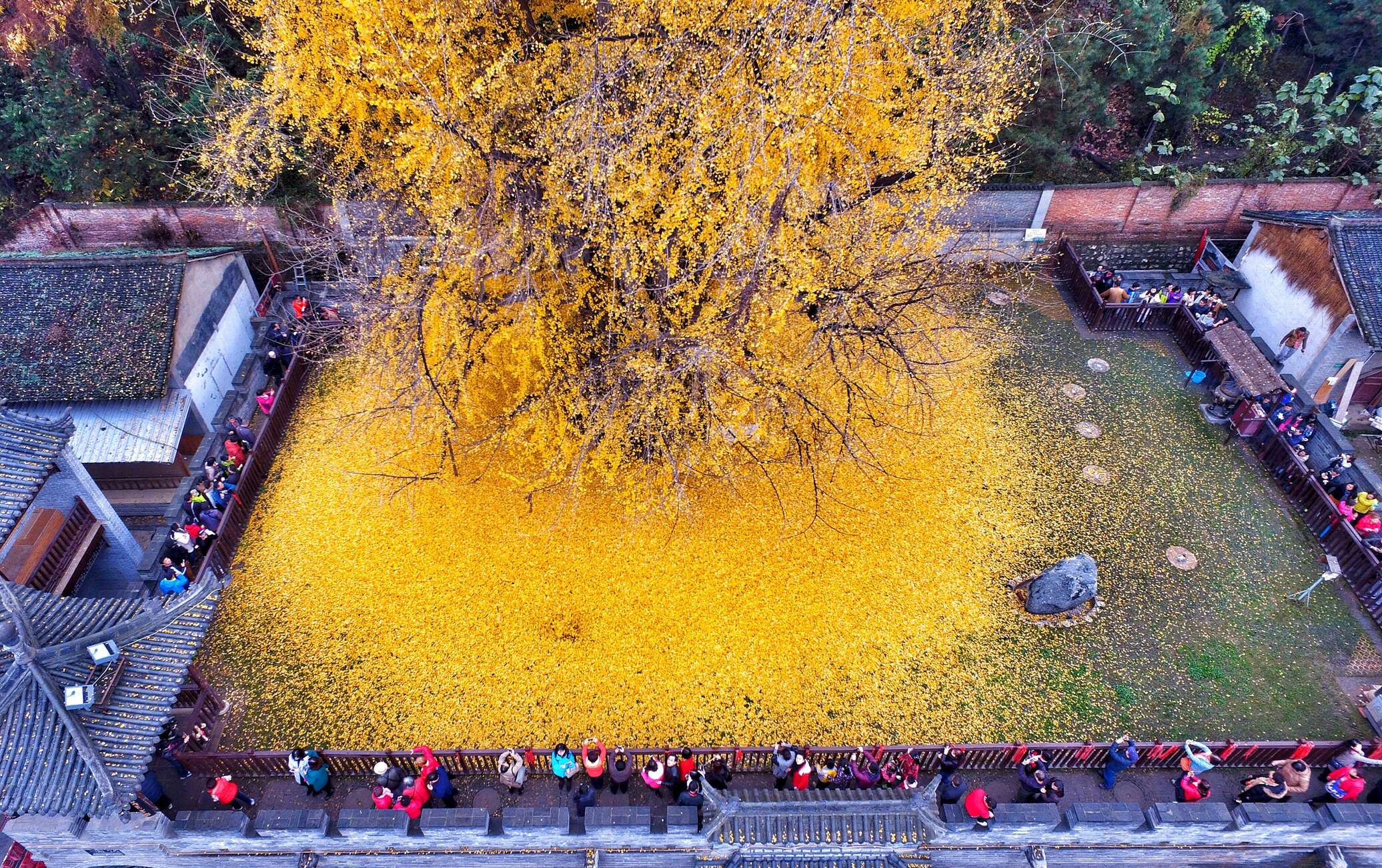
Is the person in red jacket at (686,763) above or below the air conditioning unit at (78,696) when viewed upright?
above

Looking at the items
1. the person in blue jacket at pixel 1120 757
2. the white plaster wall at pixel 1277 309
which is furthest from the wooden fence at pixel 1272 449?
the person in blue jacket at pixel 1120 757

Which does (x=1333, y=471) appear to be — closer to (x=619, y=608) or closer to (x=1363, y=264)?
(x=1363, y=264)

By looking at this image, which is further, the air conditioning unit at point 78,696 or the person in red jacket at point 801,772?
the person in red jacket at point 801,772

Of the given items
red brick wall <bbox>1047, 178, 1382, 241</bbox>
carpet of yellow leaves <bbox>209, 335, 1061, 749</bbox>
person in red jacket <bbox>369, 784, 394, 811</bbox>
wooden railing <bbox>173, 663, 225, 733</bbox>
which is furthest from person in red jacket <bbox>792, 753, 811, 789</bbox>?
red brick wall <bbox>1047, 178, 1382, 241</bbox>

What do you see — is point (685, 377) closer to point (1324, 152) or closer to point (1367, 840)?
point (1367, 840)

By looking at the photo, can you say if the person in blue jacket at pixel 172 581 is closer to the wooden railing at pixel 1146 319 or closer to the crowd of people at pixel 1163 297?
the wooden railing at pixel 1146 319

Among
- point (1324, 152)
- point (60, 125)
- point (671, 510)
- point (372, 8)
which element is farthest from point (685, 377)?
point (1324, 152)

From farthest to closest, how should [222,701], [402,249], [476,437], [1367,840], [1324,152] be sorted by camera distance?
[1324,152], [402,249], [476,437], [222,701], [1367,840]

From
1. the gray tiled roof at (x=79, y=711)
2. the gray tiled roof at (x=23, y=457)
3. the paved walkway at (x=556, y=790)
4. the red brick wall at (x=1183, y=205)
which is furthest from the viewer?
the red brick wall at (x=1183, y=205)
